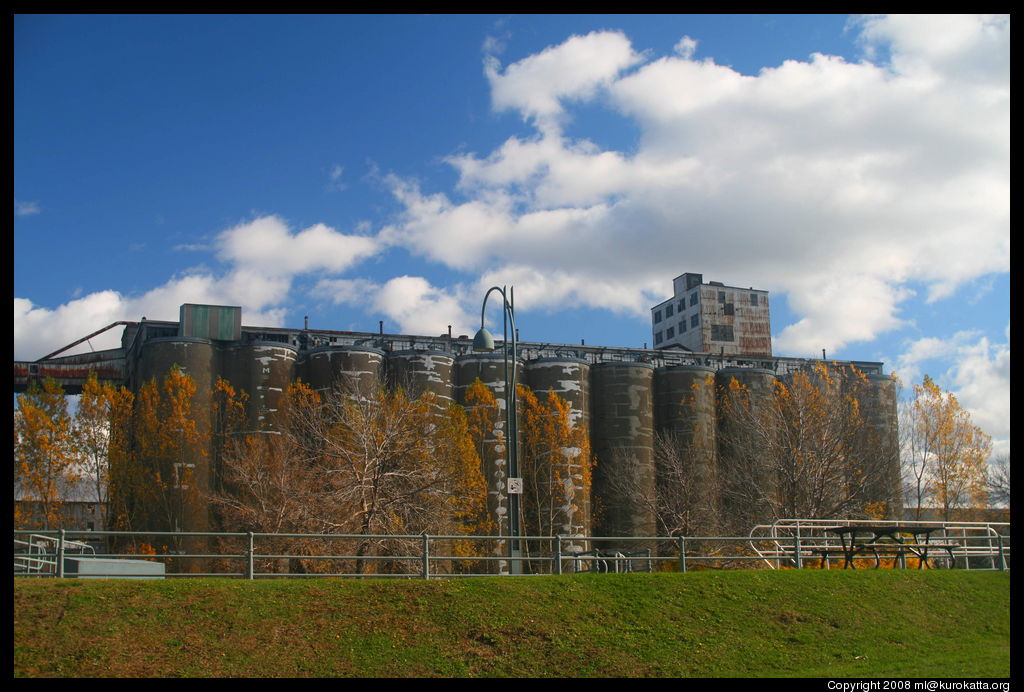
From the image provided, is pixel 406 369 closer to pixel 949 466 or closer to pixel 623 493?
pixel 623 493

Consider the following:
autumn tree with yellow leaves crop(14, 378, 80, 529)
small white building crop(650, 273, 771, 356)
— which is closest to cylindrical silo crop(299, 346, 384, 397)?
autumn tree with yellow leaves crop(14, 378, 80, 529)

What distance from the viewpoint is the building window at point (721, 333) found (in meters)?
102

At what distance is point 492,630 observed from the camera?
15398 millimetres

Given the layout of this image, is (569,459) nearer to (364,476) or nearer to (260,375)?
(260,375)

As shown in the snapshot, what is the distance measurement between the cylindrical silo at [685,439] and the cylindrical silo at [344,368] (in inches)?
689

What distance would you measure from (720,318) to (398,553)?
7687 cm

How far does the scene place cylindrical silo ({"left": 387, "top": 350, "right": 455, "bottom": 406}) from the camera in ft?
174

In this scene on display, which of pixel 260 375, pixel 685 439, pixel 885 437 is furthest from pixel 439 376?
pixel 885 437

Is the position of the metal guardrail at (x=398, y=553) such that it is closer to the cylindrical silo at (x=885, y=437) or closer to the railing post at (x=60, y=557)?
the railing post at (x=60, y=557)

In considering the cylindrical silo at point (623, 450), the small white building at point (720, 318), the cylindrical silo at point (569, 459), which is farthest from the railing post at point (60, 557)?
the small white building at point (720, 318)

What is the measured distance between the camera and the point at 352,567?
2975cm

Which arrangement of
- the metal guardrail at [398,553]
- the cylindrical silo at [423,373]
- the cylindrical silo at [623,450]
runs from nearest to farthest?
the metal guardrail at [398,553]
the cylindrical silo at [423,373]
the cylindrical silo at [623,450]

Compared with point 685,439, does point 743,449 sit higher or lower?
lower

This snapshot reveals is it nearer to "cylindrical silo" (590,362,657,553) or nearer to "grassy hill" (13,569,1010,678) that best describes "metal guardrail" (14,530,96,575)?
"grassy hill" (13,569,1010,678)
